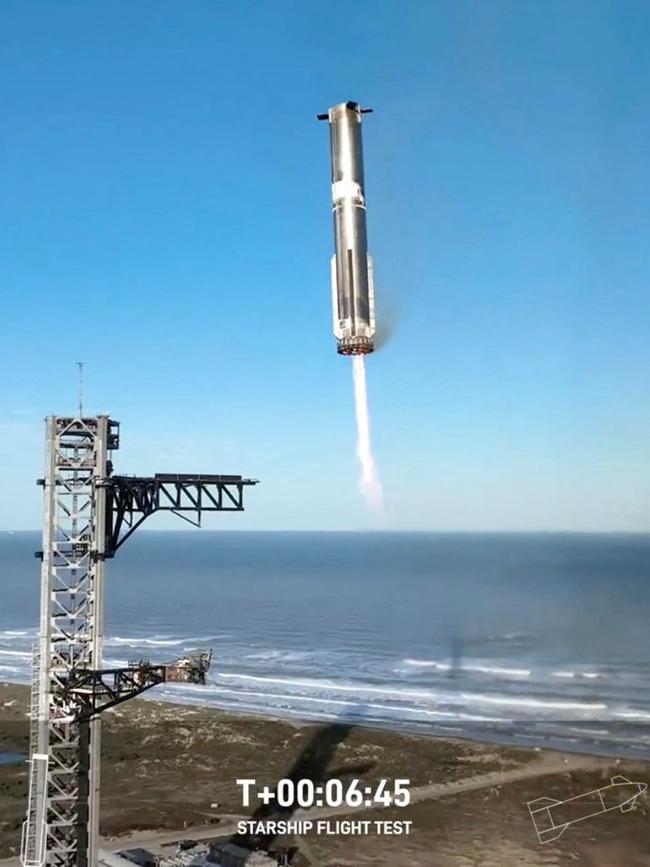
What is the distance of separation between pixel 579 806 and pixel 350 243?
131 feet

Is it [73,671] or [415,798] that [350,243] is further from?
[415,798]

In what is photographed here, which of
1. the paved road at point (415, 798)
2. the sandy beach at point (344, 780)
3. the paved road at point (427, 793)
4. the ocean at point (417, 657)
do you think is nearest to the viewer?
the sandy beach at point (344, 780)

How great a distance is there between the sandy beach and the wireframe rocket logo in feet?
1.99

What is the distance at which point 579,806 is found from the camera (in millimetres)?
53312

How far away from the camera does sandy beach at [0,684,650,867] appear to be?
152ft

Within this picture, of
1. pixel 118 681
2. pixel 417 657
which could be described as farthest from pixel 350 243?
pixel 417 657

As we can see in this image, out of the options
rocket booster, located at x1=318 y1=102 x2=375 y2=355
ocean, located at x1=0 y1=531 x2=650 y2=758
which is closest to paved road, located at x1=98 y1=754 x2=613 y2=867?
ocean, located at x1=0 y1=531 x2=650 y2=758

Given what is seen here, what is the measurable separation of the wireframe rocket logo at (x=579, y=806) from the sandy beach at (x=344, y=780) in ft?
1.99

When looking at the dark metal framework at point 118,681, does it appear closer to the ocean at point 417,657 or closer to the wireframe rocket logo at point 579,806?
→ the wireframe rocket logo at point 579,806

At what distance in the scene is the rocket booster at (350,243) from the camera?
3341cm

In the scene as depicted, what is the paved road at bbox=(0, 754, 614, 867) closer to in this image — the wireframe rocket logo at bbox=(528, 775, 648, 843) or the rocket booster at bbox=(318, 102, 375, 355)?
the wireframe rocket logo at bbox=(528, 775, 648, 843)

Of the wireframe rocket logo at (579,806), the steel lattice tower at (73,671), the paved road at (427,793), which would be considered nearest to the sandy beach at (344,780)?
the paved road at (427,793)

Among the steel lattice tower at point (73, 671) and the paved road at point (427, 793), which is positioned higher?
the steel lattice tower at point (73, 671)

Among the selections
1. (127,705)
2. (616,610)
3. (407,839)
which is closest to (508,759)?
(407,839)
